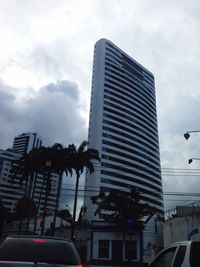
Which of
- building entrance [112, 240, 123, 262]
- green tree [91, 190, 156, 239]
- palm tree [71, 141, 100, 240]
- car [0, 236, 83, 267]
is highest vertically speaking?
palm tree [71, 141, 100, 240]

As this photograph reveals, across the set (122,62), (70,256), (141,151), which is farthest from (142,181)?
(70,256)

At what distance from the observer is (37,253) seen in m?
4.75

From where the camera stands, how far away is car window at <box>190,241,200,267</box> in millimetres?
5017

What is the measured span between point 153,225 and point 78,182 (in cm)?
1400

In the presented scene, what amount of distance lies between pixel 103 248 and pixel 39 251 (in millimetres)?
39801

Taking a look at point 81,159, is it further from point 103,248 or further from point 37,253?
point 37,253

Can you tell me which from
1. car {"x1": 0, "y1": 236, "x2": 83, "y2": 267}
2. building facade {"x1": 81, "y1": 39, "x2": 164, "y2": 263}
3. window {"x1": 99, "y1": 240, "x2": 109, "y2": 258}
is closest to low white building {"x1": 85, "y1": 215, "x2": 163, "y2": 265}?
window {"x1": 99, "y1": 240, "x2": 109, "y2": 258}

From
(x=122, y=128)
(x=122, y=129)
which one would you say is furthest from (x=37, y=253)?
(x=122, y=128)

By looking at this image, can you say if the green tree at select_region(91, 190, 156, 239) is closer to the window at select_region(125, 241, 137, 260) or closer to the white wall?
the window at select_region(125, 241, 137, 260)

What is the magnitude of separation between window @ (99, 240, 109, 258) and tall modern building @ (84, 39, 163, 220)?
203ft

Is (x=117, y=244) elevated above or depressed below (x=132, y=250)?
above

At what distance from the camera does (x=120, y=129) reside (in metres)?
130

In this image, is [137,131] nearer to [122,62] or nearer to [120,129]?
[120,129]

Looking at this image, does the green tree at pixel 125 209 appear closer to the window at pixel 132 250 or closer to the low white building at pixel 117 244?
the low white building at pixel 117 244
